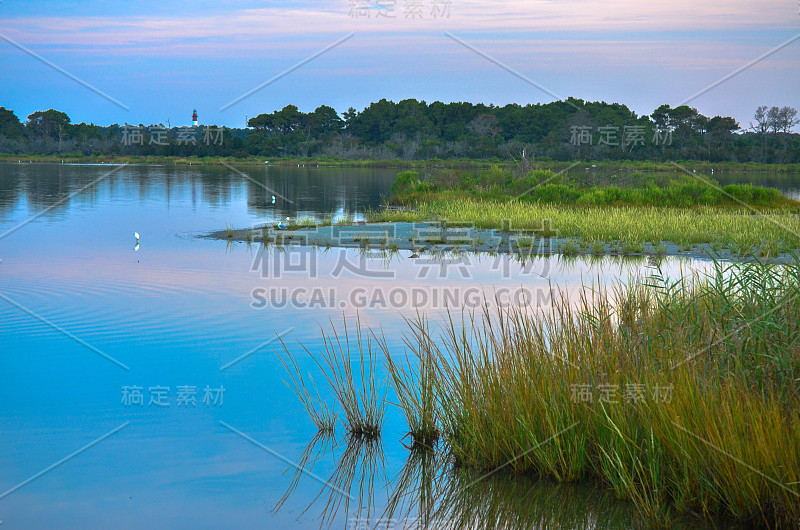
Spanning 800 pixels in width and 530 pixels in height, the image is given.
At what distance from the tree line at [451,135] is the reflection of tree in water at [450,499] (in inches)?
2500

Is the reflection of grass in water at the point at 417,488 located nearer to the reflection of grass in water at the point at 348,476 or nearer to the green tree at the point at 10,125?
the reflection of grass in water at the point at 348,476

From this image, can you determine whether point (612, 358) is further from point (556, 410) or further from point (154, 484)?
point (154, 484)

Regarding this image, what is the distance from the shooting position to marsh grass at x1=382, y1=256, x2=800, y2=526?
4184 mm

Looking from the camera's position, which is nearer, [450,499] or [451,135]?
[450,499]

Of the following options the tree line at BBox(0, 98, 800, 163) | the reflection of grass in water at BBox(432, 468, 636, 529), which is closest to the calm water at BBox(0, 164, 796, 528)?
the reflection of grass in water at BBox(432, 468, 636, 529)

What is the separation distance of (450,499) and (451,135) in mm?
83887

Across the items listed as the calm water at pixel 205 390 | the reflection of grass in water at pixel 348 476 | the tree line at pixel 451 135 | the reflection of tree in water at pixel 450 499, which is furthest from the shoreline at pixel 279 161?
the reflection of tree in water at pixel 450 499

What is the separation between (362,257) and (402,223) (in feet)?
16.0

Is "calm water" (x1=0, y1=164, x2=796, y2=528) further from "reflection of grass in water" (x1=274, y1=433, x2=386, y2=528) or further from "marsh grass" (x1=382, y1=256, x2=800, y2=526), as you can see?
"marsh grass" (x1=382, y1=256, x2=800, y2=526)

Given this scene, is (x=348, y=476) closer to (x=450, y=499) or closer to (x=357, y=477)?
(x=357, y=477)

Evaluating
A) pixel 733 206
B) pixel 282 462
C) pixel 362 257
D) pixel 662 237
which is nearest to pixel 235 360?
pixel 282 462

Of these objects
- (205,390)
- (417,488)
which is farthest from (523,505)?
(205,390)

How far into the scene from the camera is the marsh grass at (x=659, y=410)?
13.7 feet

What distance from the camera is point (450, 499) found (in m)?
4.96
